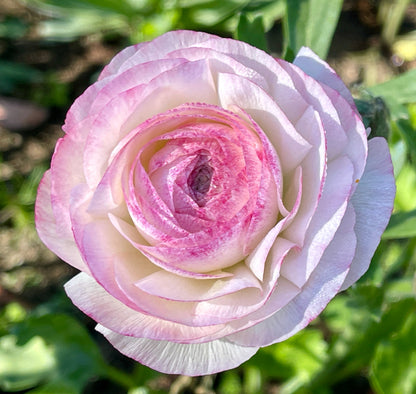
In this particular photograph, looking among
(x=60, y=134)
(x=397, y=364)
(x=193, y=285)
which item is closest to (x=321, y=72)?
(x=193, y=285)

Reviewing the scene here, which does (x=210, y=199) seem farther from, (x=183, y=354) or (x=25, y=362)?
(x=25, y=362)

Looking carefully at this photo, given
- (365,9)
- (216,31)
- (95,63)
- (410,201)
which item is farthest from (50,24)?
(410,201)

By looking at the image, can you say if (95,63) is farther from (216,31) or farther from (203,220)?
(203,220)

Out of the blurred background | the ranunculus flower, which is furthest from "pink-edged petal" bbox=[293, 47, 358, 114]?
the blurred background

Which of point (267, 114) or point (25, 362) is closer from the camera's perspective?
point (267, 114)

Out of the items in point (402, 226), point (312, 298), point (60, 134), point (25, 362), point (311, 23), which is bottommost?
point (25, 362)

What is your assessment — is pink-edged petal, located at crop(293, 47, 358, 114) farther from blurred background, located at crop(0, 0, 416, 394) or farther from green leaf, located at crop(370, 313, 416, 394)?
green leaf, located at crop(370, 313, 416, 394)
